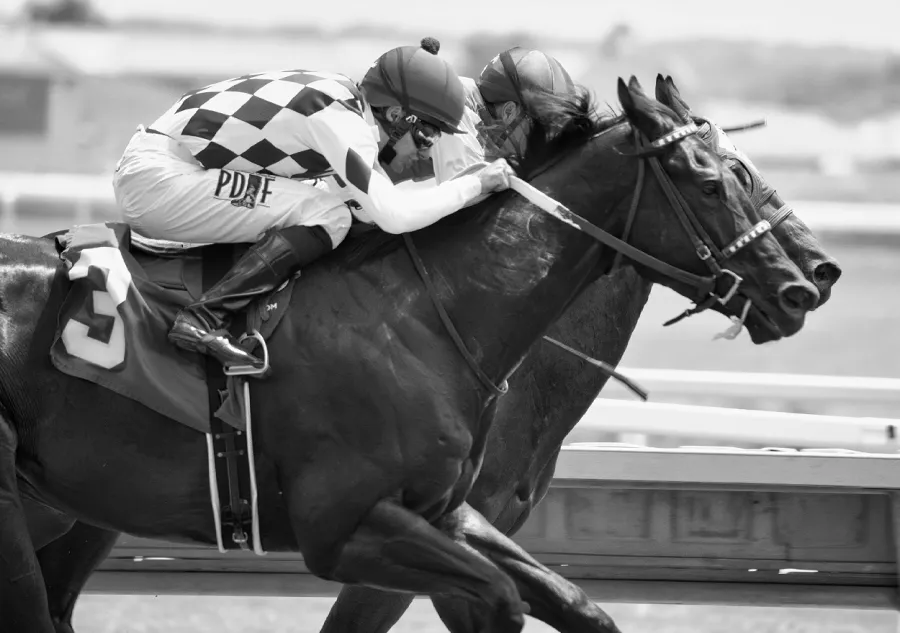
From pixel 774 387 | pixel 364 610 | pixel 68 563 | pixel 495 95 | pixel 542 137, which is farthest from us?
pixel 774 387

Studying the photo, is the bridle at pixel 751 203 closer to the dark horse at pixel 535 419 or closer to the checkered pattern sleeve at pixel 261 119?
the dark horse at pixel 535 419

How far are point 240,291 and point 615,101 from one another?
7706 millimetres

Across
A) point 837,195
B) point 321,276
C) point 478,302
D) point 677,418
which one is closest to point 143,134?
point 321,276

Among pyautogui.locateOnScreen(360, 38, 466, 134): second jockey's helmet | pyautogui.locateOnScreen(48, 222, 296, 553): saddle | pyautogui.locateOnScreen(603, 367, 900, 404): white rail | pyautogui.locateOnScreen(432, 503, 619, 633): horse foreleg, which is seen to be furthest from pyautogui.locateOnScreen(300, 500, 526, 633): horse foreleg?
pyautogui.locateOnScreen(603, 367, 900, 404): white rail

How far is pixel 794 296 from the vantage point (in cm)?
338

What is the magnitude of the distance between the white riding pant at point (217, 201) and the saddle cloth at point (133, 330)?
0.45ft

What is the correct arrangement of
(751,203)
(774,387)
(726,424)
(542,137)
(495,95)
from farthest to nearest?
(774,387)
(726,424)
(495,95)
(542,137)
(751,203)

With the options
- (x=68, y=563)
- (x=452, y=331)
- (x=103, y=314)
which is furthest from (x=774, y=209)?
(x=68, y=563)

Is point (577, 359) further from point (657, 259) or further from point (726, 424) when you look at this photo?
point (726, 424)

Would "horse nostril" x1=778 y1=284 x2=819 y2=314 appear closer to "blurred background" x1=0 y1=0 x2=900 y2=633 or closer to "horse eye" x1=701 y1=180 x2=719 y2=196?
"horse eye" x1=701 y1=180 x2=719 y2=196

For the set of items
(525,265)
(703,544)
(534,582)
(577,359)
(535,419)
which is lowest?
(703,544)

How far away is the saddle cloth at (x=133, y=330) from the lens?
3477mm

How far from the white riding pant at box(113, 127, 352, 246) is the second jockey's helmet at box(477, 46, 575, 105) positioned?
0.97 m

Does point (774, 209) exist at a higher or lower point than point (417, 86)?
lower
